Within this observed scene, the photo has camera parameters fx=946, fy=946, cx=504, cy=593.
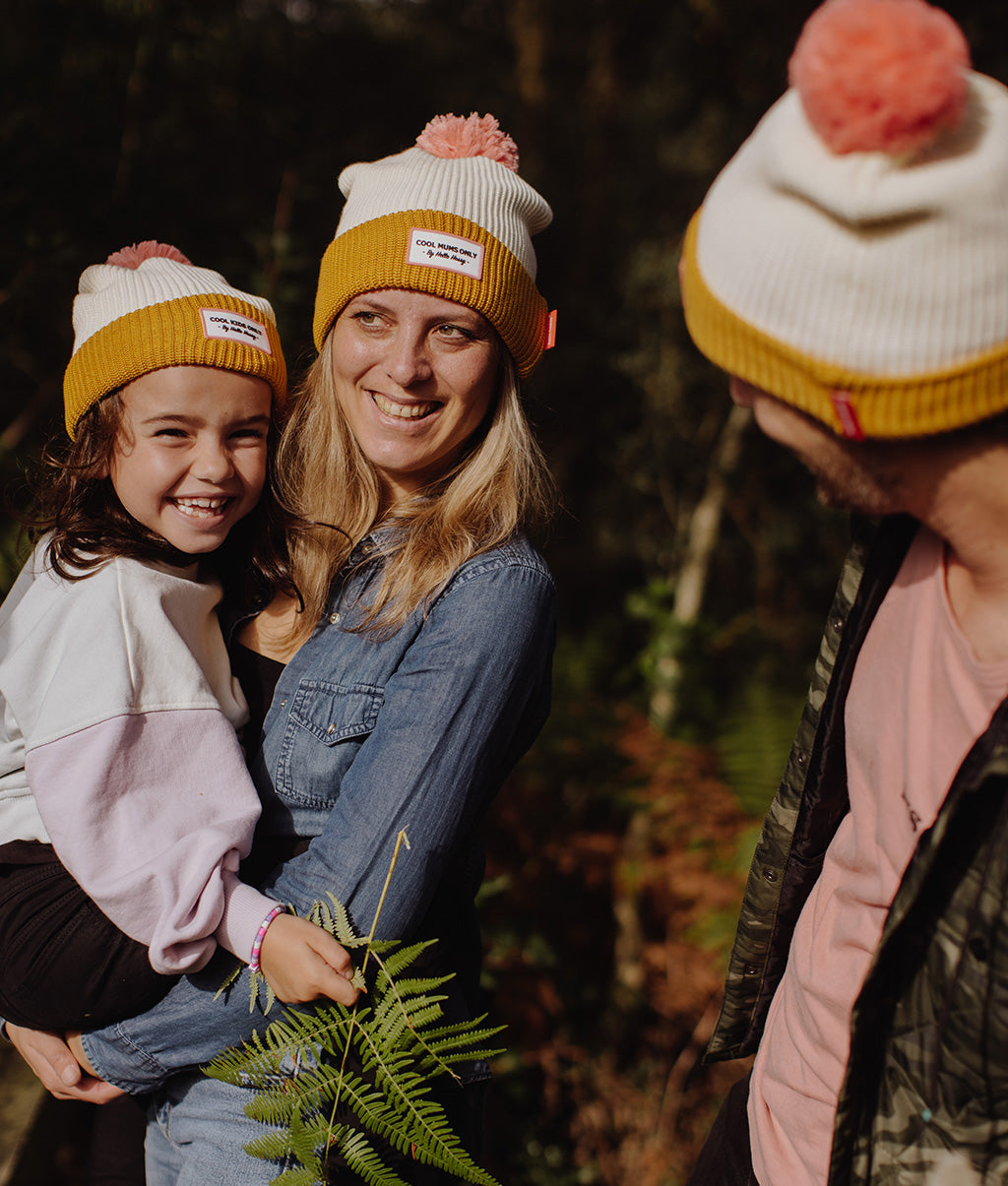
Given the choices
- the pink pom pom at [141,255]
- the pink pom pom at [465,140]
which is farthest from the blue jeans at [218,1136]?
the pink pom pom at [465,140]

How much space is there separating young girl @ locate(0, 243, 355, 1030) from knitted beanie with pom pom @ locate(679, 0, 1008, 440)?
3.62ft

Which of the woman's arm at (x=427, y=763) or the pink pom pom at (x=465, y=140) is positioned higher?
the pink pom pom at (x=465, y=140)

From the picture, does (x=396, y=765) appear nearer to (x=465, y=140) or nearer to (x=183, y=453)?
(x=183, y=453)

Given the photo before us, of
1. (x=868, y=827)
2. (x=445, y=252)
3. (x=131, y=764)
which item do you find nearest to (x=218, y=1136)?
(x=131, y=764)

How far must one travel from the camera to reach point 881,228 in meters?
1.08

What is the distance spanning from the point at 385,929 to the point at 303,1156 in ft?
1.12

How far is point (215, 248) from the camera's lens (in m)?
3.67

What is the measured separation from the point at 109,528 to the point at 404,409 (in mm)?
→ 619

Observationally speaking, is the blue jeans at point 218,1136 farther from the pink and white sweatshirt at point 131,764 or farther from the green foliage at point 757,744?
the green foliage at point 757,744

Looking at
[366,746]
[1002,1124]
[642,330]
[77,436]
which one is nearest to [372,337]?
[77,436]

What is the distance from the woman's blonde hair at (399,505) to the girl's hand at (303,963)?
1.80 ft

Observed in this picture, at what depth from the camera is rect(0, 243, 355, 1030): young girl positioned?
1.56 m

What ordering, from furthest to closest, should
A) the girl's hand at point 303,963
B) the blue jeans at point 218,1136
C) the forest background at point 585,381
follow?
the forest background at point 585,381
the blue jeans at point 218,1136
the girl's hand at point 303,963

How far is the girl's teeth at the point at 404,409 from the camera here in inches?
74.9
